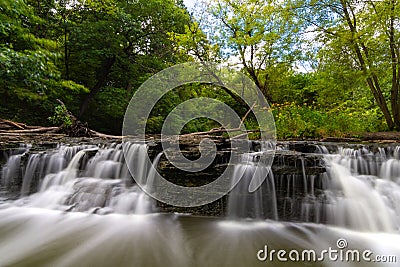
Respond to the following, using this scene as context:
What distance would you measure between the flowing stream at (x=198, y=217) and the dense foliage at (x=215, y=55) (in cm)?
293

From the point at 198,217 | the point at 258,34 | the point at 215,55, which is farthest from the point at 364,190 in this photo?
the point at 215,55

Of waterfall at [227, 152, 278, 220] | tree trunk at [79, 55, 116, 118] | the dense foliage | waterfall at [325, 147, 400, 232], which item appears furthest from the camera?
tree trunk at [79, 55, 116, 118]

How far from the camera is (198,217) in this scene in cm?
347

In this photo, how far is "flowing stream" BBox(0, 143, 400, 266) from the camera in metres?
2.50

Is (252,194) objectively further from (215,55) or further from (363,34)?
(215,55)

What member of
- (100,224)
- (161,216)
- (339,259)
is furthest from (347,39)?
(100,224)

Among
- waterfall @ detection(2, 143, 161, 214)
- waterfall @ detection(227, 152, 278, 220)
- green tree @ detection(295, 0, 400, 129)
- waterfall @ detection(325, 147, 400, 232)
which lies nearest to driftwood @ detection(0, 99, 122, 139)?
waterfall @ detection(2, 143, 161, 214)

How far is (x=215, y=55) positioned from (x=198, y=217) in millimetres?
6910

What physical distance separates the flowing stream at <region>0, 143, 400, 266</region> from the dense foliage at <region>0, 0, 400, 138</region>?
2931mm

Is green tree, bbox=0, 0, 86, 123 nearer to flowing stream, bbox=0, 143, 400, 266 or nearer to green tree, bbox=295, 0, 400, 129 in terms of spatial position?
flowing stream, bbox=0, 143, 400, 266

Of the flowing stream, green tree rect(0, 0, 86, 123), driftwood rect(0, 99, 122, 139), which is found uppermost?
green tree rect(0, 0, 86, 123)

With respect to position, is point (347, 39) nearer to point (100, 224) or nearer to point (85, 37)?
point (100, 224)

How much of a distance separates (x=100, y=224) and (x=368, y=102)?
13.0 meters

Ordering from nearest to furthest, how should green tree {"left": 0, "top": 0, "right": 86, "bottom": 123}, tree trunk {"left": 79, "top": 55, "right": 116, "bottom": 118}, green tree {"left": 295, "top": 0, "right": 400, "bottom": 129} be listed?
green tree {"left": 0, "top": 0, "right": 86, "bottom": 123}, green tree {"left": 295, "top": 0, "right": 400, "bottom": 129}, tree trunk {"left": 79, "top": 55, "right": 116, "bottom": 118}
